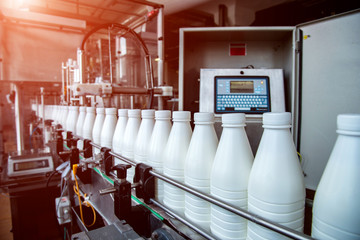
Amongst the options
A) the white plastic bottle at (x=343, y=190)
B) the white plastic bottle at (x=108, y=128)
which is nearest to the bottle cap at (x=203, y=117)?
the white plastic bottle at (x=343, y=190)

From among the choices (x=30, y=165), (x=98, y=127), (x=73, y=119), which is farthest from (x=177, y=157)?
(x=30, y=165)

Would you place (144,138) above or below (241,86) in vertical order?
below

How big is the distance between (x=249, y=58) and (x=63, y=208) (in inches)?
71.0

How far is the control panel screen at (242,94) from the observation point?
57.1 inches

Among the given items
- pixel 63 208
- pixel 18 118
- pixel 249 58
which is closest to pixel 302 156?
pixel 249 58

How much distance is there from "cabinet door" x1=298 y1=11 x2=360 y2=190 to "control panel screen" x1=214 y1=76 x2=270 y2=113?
0.50m

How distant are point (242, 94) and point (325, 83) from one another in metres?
0.70

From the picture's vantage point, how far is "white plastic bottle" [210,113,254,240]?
46 centimetres

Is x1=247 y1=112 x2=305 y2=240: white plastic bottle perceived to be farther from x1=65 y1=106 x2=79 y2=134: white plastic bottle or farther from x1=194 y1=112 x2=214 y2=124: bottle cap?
x1=65 y1=106 x2=79 y2=134: white plastic bottle

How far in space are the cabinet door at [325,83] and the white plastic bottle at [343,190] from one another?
154 centimetres

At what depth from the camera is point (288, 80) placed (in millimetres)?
1565

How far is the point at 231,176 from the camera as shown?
1.50ft

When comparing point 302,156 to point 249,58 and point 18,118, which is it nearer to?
point 249,58

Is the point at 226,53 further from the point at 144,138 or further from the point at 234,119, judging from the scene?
the point at 234,119
